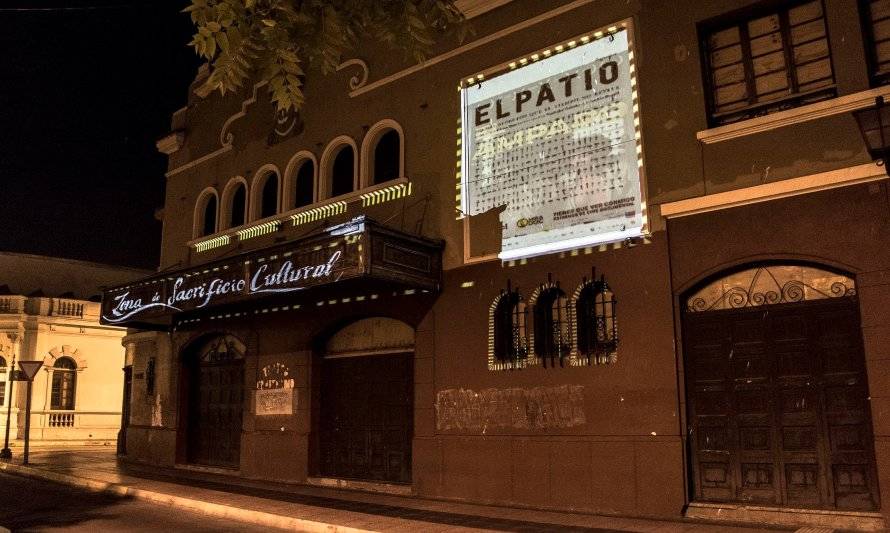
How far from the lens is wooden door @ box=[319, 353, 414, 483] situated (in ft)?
41.3

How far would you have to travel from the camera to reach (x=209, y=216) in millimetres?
17562

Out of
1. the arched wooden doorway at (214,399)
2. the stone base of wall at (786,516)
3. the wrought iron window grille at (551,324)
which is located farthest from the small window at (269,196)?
the stone base of wall at (786,516)

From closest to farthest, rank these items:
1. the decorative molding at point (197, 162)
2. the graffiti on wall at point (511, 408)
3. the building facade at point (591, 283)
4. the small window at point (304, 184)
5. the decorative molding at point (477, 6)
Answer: the building facade at point (591, 283)
the graffiti on wall at point (511, 408)
the decorative molding at point (477, 6)
the small window at point (304, 184)
the decorative molding at point (197, 162)

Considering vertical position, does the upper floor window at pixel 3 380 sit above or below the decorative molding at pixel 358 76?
below

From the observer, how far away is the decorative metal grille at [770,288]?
8.67m

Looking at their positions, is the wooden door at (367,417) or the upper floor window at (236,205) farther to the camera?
the upper floor window at (236,205)

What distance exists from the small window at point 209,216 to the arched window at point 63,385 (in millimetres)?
16963

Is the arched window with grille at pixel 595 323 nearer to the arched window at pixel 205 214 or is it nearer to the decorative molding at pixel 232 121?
the decorative molding at pixel 232 121

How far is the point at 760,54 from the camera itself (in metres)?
9.57

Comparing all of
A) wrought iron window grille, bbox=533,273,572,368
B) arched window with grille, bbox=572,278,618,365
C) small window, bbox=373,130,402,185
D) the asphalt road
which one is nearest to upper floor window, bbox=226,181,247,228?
small window, bbox=373,130,402,185

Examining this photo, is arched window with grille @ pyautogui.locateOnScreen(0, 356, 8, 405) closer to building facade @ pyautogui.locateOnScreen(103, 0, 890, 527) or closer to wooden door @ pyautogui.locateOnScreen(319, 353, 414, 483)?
building facade @ pyautogui.locateOnScreen(103, 0, 890, 527)

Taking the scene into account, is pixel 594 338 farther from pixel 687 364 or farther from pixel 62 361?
pixel 62 361

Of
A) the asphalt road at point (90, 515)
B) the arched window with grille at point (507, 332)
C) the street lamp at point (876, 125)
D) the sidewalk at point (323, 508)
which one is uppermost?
the street lamp at point (876, 125)

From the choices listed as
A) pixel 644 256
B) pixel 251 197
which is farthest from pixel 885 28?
pixel 251 197
